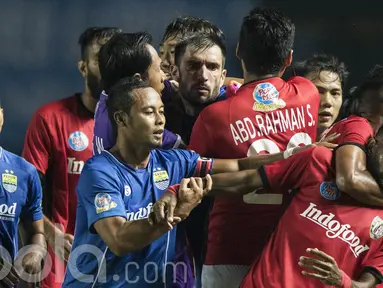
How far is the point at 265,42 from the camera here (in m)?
4.40

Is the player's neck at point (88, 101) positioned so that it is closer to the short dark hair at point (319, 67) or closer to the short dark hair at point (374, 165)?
the short dark hair at point (319, 67)

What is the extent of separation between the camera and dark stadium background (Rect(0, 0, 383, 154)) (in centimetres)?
655

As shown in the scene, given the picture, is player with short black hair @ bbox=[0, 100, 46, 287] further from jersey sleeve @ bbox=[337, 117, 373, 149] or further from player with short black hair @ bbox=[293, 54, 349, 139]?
jersey sleeve @ bbox=[337, 117, 373, 149]

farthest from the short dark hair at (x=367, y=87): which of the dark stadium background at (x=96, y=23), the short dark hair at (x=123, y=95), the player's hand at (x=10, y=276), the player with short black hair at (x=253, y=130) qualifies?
the dark stadium background at (x=96, y=23)

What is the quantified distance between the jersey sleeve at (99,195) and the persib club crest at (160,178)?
20cm

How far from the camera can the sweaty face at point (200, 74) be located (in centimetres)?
468

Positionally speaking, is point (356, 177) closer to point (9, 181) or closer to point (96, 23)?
point (9, 181)

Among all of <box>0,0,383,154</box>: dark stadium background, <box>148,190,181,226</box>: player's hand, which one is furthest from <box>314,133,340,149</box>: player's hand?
<box>0,0,383,154</box>: dark stadium background

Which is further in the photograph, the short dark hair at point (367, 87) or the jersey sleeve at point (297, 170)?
the short dark hair at point (367, 87)

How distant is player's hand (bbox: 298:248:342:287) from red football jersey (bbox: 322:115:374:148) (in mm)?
485

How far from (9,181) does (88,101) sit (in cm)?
95

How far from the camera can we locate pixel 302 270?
3883 mm

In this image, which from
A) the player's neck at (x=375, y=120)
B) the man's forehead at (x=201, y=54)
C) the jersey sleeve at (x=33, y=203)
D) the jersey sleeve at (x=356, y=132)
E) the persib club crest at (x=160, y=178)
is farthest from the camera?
the jersey sleeve at (x=33, y=203)

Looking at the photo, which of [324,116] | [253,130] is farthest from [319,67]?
[253,130]
